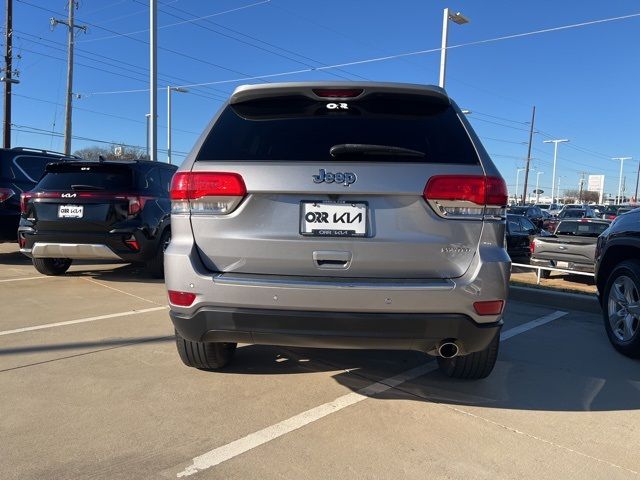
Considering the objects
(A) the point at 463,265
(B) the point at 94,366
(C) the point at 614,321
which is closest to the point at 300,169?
(A) the point at 463,265

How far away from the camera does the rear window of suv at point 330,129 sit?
300 centimetres

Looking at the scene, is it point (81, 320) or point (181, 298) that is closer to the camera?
point (181, 298)

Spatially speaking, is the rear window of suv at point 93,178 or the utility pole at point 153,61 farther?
the utility pole at point 153,61

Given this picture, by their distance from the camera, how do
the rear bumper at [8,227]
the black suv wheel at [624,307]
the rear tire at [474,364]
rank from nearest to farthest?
the rear tire at [474,364], the black suv wheel at [624,307], the rear bumper at [8,227]

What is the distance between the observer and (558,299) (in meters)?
6.68

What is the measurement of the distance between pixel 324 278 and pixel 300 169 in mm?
597

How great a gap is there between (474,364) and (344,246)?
141 centimetres

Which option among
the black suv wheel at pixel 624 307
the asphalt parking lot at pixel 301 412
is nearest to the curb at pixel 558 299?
the black suv wheel at pixel 624 307

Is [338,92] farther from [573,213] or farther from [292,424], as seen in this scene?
[573,213]

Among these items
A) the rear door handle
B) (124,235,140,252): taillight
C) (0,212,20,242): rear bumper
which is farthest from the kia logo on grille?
(0,212,20,242): rear bumper

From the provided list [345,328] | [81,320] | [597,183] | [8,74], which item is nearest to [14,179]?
[81,320]

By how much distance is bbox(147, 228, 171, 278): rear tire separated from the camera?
716cm

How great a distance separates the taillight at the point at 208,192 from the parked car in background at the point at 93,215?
405 cm

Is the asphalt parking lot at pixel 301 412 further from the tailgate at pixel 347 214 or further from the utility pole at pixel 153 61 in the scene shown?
the utility pole at pixel 153 61
